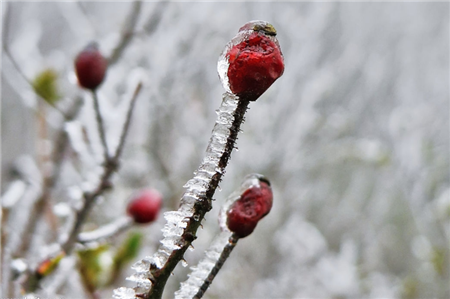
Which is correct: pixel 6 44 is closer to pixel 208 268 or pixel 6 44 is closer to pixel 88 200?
pixel 88 200

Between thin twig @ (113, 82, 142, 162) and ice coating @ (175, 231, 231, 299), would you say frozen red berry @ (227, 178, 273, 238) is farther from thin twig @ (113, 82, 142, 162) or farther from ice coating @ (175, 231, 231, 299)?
thin twig @ (113, 82, 142, 162)

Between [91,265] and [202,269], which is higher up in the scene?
[91,265]

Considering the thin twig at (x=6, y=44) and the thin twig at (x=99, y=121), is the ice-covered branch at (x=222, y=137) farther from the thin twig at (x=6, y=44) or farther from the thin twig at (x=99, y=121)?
the thin twig at (x=6, y=44)

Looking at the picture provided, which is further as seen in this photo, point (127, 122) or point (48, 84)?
point (48, 84)

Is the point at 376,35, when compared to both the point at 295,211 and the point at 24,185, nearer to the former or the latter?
the point at 295,211

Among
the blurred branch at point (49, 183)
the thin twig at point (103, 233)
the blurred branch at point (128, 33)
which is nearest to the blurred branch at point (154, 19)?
the blurred branch at point (128, 33)

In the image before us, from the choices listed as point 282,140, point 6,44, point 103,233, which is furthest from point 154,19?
point 282,140

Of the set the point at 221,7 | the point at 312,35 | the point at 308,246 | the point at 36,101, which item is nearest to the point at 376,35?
the point at 312,35
